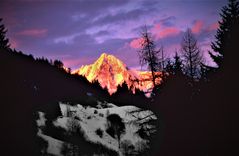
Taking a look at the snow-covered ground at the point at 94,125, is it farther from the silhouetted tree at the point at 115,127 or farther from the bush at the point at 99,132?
the silhouetted tree at the point at 115,127

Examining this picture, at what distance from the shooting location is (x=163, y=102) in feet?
49.3

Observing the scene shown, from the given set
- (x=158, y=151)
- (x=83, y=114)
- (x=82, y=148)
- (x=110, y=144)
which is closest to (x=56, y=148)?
(x=82, y=148)

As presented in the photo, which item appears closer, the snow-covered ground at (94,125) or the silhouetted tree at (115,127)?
the snow-covered ground at (94,125)

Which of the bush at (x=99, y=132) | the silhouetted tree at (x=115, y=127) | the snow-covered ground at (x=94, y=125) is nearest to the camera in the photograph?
the snow-covered ground at (x=94, y=125)

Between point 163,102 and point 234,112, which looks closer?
point 234,112

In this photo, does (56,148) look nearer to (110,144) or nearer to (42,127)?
(42,127)

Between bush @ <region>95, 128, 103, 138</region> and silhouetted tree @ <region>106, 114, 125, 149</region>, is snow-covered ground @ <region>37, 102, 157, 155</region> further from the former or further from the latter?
silhouetted tree @ <region>106, 114, 125, 149</region>

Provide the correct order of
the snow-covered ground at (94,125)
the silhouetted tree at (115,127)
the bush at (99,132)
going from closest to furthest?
the snow-covered ground at (94,125) < the bush at (99,132) < the silhouetted tree at (115,127)

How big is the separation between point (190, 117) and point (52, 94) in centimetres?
6337

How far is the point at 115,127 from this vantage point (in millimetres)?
60938

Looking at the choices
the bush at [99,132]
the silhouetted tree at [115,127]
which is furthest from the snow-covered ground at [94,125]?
the silhouetted tree at [115,127]

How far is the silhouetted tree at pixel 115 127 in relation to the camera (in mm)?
60181

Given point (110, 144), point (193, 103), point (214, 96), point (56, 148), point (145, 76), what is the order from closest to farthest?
point (214, 96), point (193, 103), point (145, 76), point (56, 148), point (110, 144)

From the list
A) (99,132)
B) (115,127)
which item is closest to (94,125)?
→ (99,132)
